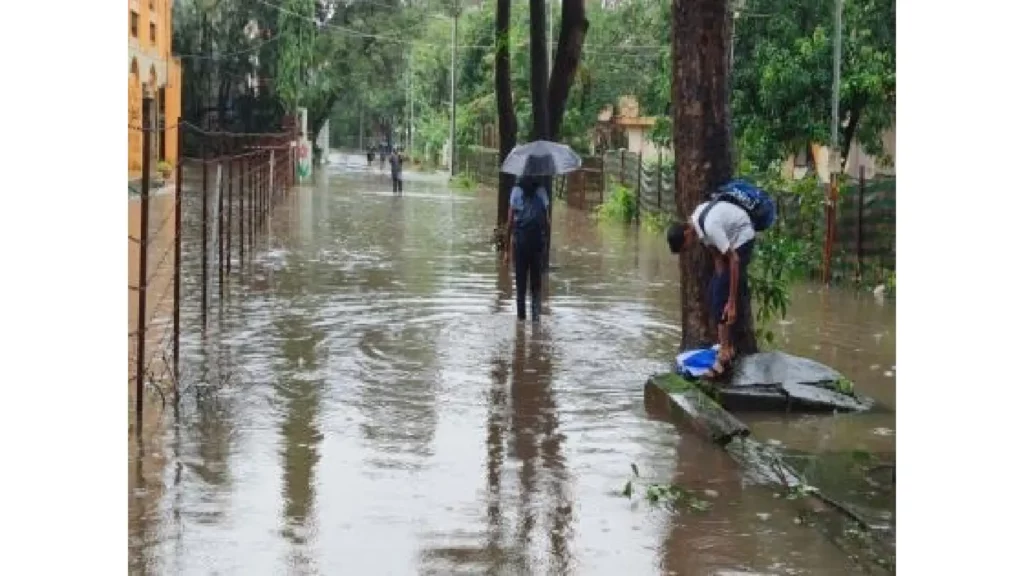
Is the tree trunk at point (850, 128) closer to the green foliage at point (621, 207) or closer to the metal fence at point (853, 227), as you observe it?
the green foliage at point (621, 207)

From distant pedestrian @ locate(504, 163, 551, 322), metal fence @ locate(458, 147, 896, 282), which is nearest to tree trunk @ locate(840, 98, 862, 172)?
metal fence @ locate(458, 147, 896, 282)

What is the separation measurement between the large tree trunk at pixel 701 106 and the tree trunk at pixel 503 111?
11661mm

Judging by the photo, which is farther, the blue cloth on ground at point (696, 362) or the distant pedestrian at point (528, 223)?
the distant pedestrian at point (528, 223)

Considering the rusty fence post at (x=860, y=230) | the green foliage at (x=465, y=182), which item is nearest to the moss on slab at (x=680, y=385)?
the rusty fence post at (x=860, y=230)

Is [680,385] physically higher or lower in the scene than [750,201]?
lower

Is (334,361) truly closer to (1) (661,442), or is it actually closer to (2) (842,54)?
(1) (661,442)

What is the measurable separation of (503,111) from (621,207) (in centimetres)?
776

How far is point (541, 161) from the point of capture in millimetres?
13938

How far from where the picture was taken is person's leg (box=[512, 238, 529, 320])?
13477 mm

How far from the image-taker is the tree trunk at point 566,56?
62.6 ft

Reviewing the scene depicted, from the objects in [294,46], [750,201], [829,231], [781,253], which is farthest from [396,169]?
[750,201]

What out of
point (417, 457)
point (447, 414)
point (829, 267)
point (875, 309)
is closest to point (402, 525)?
point (417, 457)

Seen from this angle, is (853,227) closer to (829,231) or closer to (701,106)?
(829,231)

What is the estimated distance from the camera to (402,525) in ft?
21.2
